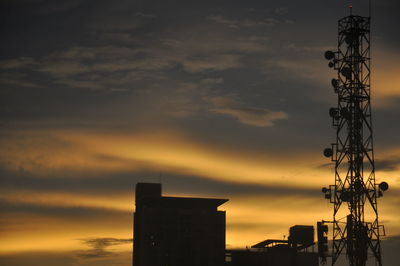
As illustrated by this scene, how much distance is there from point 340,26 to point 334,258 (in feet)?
107

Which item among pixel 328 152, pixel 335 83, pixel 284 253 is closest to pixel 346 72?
pixel 335 83

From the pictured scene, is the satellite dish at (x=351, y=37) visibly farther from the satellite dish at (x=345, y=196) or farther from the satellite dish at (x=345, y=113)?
the satellite dish at (x=345, y=196)

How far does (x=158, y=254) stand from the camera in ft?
649

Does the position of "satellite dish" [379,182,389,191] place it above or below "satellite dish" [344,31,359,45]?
below

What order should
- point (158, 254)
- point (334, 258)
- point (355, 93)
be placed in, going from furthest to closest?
point (158, 254), point (355, 93), point (334, 258)

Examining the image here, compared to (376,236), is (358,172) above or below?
above

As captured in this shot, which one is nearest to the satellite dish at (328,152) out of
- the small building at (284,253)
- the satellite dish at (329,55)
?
the satellite dish at (329,55)

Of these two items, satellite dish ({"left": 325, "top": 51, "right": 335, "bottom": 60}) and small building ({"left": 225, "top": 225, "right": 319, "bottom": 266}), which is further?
small building ({"left": 225, "top": 225, "right": 319, "bottom": 266})

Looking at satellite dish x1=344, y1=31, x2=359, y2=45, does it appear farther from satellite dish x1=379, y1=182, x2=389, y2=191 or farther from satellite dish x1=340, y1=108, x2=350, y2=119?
satellite dish x1=379, y1=182, x2=389, y2=191

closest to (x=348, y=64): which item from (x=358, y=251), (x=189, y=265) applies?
(x=358, y=251)

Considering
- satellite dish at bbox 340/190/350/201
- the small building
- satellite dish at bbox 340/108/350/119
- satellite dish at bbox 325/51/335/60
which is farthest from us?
the small building

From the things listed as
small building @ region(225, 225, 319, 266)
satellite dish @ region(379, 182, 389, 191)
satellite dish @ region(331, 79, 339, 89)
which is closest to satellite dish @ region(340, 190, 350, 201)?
satellite dish @ region(379, 182, 389, 191)

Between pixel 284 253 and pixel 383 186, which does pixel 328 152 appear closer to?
pixel 383 186

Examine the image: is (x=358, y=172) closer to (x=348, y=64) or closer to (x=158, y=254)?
(x=348, y=64)
